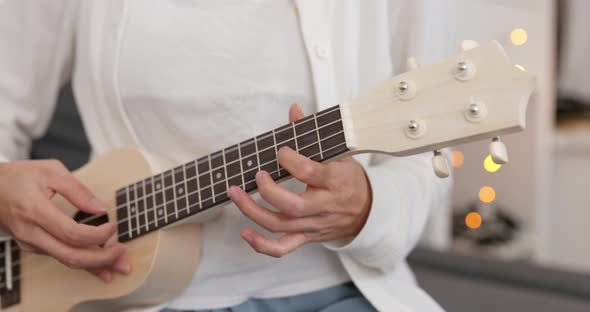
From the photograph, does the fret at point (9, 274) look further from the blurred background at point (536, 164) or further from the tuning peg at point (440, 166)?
the blurred background at point (536, 164)

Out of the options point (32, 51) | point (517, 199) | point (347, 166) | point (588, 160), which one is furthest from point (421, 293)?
point (588, 160)

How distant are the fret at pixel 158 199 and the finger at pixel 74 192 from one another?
78 millimetres

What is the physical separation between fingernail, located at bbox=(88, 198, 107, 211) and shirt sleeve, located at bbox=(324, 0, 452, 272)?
0.88ft

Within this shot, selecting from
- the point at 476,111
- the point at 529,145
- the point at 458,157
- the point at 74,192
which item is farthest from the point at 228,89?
the point at 529,145

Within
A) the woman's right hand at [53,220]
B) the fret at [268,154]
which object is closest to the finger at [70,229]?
the woman's right hand at [53,220]

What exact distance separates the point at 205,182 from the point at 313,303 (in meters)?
0.21

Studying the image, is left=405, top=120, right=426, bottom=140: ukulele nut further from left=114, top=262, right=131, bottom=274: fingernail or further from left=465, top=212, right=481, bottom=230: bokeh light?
left=465, top=212, right=481, bottom=230: bokeh light

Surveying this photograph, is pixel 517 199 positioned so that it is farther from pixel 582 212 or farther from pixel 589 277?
pixel 589 277

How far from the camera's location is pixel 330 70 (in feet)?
2.24

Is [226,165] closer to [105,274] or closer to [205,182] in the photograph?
[205,182]

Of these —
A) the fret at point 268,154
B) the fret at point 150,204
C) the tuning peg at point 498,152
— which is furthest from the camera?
the fret at point 150,204

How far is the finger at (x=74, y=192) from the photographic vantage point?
0.69 meters

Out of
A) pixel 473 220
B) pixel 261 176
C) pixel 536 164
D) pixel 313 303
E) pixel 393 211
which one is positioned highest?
pixel 261 176

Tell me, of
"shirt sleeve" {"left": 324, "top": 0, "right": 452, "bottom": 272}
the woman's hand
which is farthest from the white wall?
the woman's hand
